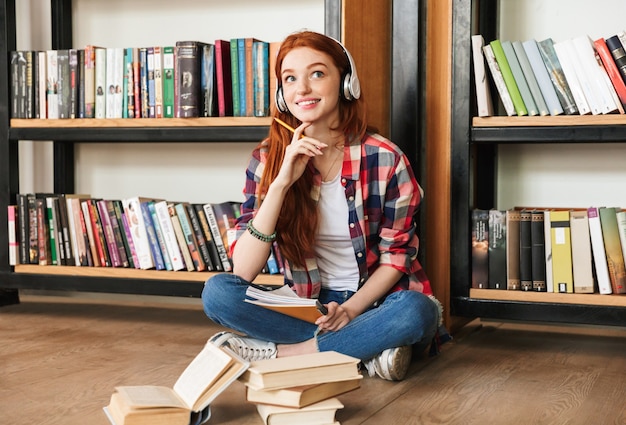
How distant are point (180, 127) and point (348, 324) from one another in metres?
0.85

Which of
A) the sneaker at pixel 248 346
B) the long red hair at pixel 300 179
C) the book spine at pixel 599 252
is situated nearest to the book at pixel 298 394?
the sneaker at pixel 248 346

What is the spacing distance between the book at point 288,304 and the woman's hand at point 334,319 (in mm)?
16

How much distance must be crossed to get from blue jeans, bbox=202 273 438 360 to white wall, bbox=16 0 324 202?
93 cm

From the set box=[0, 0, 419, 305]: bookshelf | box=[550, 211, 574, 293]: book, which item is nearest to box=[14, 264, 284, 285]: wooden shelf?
box=[0, 0, 419, 305]: bookshelf

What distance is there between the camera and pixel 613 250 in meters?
1.95

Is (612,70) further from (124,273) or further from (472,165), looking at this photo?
(124,273)

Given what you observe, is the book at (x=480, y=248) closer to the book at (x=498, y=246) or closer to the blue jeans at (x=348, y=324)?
the book at (x=498, y=246)

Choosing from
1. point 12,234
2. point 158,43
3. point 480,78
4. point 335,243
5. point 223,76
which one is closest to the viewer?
point 335,243

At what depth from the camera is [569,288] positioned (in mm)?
1983

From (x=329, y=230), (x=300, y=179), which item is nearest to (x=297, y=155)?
(x=300, y=179)

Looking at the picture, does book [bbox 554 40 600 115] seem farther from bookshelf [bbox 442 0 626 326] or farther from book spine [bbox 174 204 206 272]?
book spine [bbox 174 204 206 272]

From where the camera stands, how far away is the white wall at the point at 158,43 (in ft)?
8.30

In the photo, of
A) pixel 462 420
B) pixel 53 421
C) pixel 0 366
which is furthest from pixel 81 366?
pixel 462 420

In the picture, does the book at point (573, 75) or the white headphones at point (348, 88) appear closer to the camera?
the white headphones at point (348, 88)
